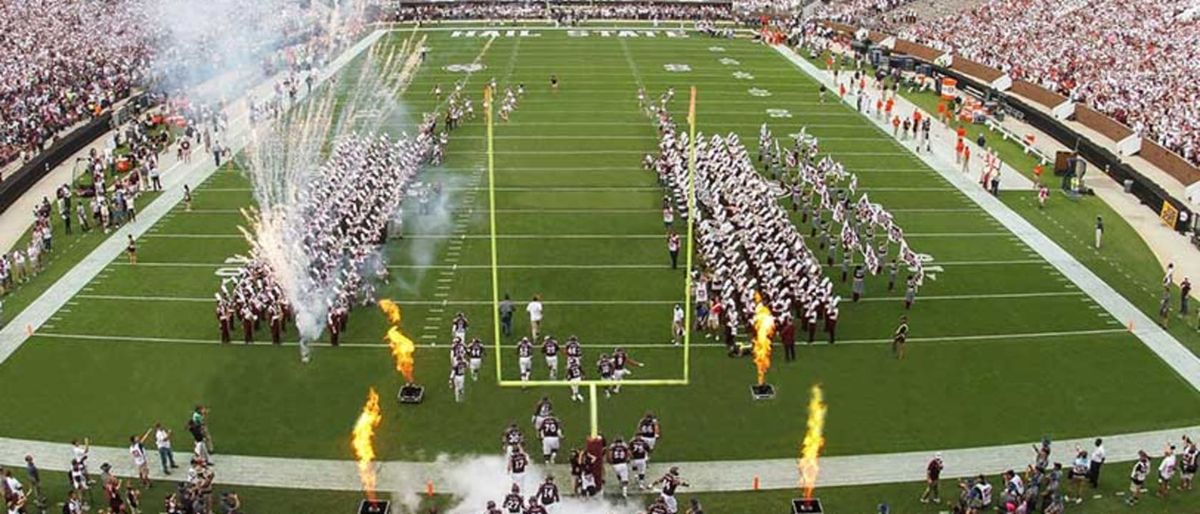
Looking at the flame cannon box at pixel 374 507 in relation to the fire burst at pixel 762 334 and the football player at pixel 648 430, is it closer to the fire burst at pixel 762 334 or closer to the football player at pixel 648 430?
the football player at pixel 648 430

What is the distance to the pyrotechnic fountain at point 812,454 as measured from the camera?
42.6 ft

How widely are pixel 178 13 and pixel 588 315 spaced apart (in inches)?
1577

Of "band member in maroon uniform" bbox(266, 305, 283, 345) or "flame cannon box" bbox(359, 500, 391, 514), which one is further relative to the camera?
"band member in maroon uniform" bbox(266, 305, 283, 345)

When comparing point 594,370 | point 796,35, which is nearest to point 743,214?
point 594,370

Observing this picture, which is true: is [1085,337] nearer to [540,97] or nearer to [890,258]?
[890,258]

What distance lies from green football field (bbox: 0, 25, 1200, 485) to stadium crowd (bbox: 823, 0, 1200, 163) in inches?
364

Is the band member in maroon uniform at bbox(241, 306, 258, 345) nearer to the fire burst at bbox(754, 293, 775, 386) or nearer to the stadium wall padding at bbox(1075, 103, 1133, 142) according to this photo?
the fire burst at bbox(754, 293, 775, 386)

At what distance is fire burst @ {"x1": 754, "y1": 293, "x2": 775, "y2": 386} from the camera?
1697 cm

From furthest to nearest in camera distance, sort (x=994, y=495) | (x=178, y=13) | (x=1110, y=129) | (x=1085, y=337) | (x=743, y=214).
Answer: (x=178, y=13)
(x=1110, y=129)
(x=743, y=214)
(x=1085, y=337)
(x=994, y=495)

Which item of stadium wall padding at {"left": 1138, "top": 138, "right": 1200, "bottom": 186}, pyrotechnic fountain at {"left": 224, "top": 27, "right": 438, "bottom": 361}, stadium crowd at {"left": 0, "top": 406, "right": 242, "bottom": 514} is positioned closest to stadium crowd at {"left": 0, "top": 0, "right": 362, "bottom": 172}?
pyrotechnic fountain at {"left": 224, "top": 27, "right": 438, "bottom": 361}

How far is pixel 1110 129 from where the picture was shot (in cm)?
3197

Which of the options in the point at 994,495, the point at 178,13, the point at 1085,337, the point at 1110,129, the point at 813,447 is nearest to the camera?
the point at 994,495

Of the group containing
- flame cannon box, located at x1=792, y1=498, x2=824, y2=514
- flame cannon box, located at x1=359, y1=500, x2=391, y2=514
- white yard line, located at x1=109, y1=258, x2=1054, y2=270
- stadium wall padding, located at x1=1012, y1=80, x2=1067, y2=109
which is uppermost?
stadium wall padding, located at x1=1012, y1=80, x2=1067, y2=109

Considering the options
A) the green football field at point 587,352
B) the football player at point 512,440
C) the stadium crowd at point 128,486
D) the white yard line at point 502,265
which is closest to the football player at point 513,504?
the football player at point 512,440
